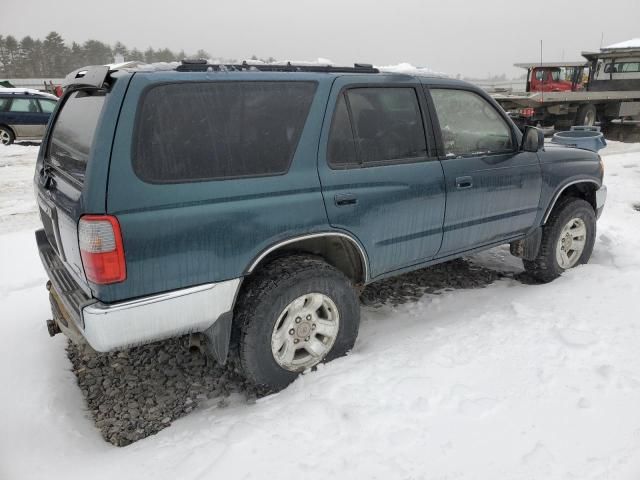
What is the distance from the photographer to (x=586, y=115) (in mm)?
15156

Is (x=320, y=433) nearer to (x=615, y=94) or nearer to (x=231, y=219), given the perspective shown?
(x=231, y=219)

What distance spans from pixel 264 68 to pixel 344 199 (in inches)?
34.7

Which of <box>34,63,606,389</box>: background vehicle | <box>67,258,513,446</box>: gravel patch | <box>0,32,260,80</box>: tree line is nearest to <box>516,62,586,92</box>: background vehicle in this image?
<box>34,63,606,389</box>: background vehicle

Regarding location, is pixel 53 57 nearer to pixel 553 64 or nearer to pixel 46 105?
pixel 46 105

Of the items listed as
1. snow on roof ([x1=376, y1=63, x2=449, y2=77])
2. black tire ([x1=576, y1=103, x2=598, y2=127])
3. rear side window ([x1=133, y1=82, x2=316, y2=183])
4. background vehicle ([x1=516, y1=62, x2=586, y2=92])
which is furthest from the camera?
background vehicle ([x1=516, y1=62, x2=586, y2=92])

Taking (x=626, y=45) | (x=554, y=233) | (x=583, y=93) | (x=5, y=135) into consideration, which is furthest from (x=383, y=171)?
(x=626, y=45)

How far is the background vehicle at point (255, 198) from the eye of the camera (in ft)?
7.33

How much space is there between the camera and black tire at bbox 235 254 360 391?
2631 mm

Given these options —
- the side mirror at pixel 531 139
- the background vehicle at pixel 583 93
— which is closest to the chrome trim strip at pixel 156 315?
the side mirror at pixel 531 139

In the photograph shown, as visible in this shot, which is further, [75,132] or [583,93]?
[583,93]

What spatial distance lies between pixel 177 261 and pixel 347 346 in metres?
1.28

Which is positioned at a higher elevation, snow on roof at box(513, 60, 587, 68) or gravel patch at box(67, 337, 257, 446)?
snow on roof at box(513, 60, 587, 68)

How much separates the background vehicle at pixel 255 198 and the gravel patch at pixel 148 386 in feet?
1.57

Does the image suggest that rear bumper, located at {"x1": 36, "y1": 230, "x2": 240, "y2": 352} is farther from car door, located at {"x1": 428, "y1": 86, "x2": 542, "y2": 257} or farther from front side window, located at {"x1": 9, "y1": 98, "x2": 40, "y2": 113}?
front side window, located at {"x1": 9, "y1": 98, "x2": 40, "y2": 113}
